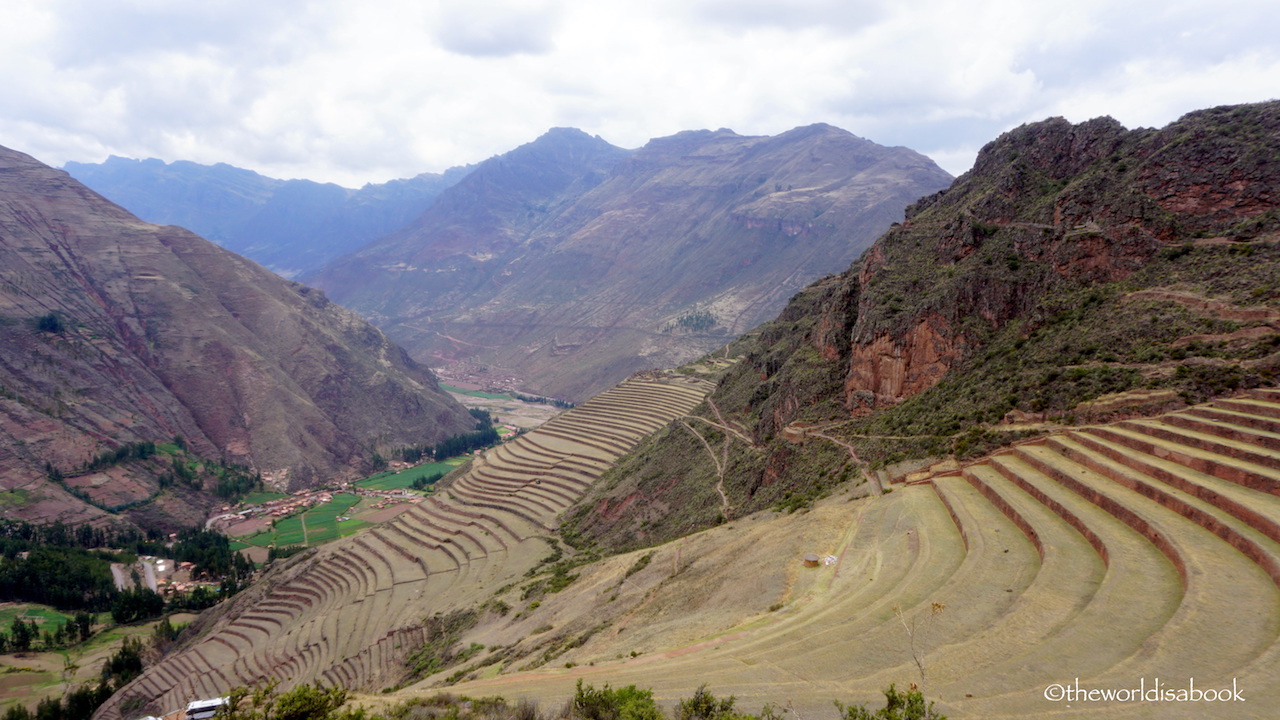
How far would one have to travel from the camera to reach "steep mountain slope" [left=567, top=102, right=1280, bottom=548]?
21.1 meters

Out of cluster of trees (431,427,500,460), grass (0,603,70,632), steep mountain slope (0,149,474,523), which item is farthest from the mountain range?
cluster of trees (431,427,500,460)

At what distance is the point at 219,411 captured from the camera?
92938 millimetres

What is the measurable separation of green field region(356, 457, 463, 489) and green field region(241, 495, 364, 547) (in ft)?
31.3

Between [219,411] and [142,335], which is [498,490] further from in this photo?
[142,335]

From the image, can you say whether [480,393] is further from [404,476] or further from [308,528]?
[308,528]

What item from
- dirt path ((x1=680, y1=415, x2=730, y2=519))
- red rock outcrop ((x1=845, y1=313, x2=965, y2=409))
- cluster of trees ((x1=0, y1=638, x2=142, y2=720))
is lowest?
cluster of trees ((x1=0, y1=638, x2=142, y2=720))

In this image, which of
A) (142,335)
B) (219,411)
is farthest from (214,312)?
(219,411)

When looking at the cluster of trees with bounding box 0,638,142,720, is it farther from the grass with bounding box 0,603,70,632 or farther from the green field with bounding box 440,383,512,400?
the green field with bounding box 440,383,512,400

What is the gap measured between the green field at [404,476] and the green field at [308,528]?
9536mm

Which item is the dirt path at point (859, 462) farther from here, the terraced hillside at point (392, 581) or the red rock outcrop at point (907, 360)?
the terraced hillside at point (392, 581)

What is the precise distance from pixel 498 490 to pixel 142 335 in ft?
273

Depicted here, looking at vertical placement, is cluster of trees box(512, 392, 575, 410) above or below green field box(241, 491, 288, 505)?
above

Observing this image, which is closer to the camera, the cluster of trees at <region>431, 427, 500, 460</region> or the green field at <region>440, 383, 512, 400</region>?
the cluster of trees at <region>431, 427, 500, 460</region>

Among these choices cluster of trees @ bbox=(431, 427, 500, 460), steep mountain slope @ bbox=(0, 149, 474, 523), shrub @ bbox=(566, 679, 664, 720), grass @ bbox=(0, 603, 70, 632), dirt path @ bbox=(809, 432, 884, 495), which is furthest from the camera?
cluster of trees @ bbox=(431, 427, 500, 460)
